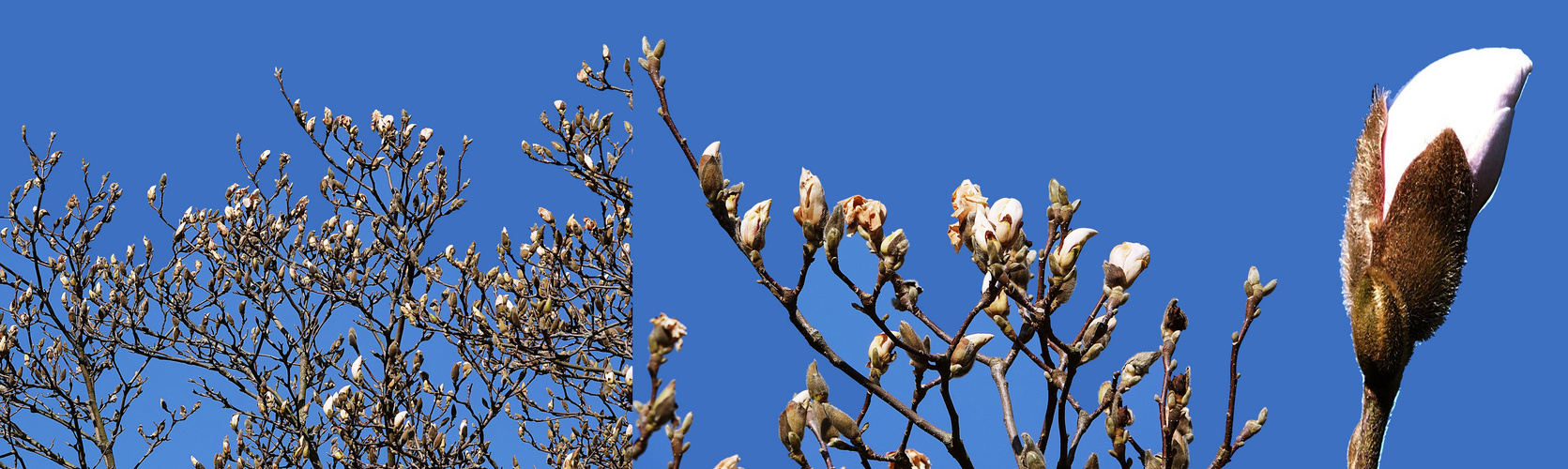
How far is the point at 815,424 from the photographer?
76 cm

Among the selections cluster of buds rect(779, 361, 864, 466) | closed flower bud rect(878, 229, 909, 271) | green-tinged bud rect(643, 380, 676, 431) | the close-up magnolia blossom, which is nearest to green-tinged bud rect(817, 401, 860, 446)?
cluster of buds rect(779, 361, 864, 466)

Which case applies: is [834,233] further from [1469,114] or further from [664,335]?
[1469,114]

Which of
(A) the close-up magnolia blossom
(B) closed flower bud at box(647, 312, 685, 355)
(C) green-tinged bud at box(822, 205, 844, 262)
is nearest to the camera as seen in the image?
(B) closed flower bud at box(647, 312, 685, 355)

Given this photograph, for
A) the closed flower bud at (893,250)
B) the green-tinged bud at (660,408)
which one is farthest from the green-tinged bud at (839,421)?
the green-tinged bud at (660,408)

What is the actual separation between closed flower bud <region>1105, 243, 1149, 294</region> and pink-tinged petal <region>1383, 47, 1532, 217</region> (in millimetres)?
209

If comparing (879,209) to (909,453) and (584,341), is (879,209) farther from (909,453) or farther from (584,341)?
(584,341)

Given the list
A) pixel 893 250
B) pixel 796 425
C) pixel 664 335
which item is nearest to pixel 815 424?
pixel 796 425

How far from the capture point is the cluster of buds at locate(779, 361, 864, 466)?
0.74 meters

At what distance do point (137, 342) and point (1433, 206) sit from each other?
90.7 inches

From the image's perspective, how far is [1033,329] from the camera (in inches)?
29.1

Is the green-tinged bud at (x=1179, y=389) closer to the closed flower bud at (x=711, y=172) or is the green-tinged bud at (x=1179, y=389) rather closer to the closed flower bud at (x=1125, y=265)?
the closed flower bud at (x=1125, y=265)

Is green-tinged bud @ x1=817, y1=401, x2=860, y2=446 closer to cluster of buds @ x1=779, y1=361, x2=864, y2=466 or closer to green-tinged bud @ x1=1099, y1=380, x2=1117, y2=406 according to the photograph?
cluster of buds @ x1=779, y1=361, x2=864, y2=466

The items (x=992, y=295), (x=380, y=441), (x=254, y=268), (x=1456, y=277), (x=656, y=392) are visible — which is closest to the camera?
(x=656, y=392)

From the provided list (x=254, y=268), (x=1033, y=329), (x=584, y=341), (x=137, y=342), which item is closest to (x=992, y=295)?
(x=1033, y=329)
